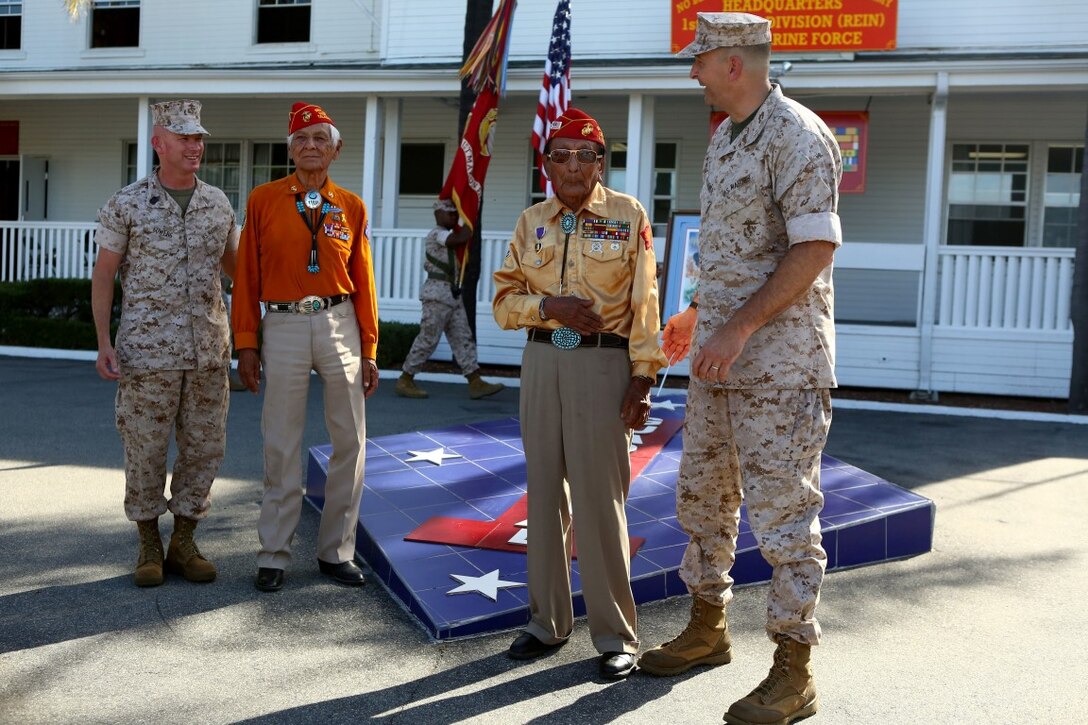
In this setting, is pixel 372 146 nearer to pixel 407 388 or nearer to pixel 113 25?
pixel 407 388

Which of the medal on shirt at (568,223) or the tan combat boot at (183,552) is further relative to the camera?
the tan combat boot at (183,552)

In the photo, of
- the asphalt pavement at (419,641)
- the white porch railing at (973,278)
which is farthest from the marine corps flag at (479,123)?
the asphalt pavement at (419,641)

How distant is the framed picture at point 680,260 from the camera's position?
32.8 feet

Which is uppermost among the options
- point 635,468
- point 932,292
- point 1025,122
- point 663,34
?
point 663,34

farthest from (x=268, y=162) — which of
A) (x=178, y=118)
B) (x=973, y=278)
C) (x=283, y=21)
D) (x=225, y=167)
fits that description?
(x=178, y=118)

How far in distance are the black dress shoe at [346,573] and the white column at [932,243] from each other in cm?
917

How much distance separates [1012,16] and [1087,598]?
35.0 feet

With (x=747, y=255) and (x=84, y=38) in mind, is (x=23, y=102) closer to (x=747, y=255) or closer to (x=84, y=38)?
(x=84, y=38)

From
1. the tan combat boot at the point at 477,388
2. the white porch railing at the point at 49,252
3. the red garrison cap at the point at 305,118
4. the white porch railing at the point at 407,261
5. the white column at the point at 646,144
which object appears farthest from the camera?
the white porch railing at the point at 49,252

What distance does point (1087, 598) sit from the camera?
4.92 meters

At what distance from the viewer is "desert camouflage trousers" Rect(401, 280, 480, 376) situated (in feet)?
34.6

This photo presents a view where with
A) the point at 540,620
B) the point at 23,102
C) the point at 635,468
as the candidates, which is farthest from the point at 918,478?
the point at 23,102

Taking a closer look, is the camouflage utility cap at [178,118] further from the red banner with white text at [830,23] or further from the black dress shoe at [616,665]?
the red banner with white text at [830,23]

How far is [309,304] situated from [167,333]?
0.66 metres
